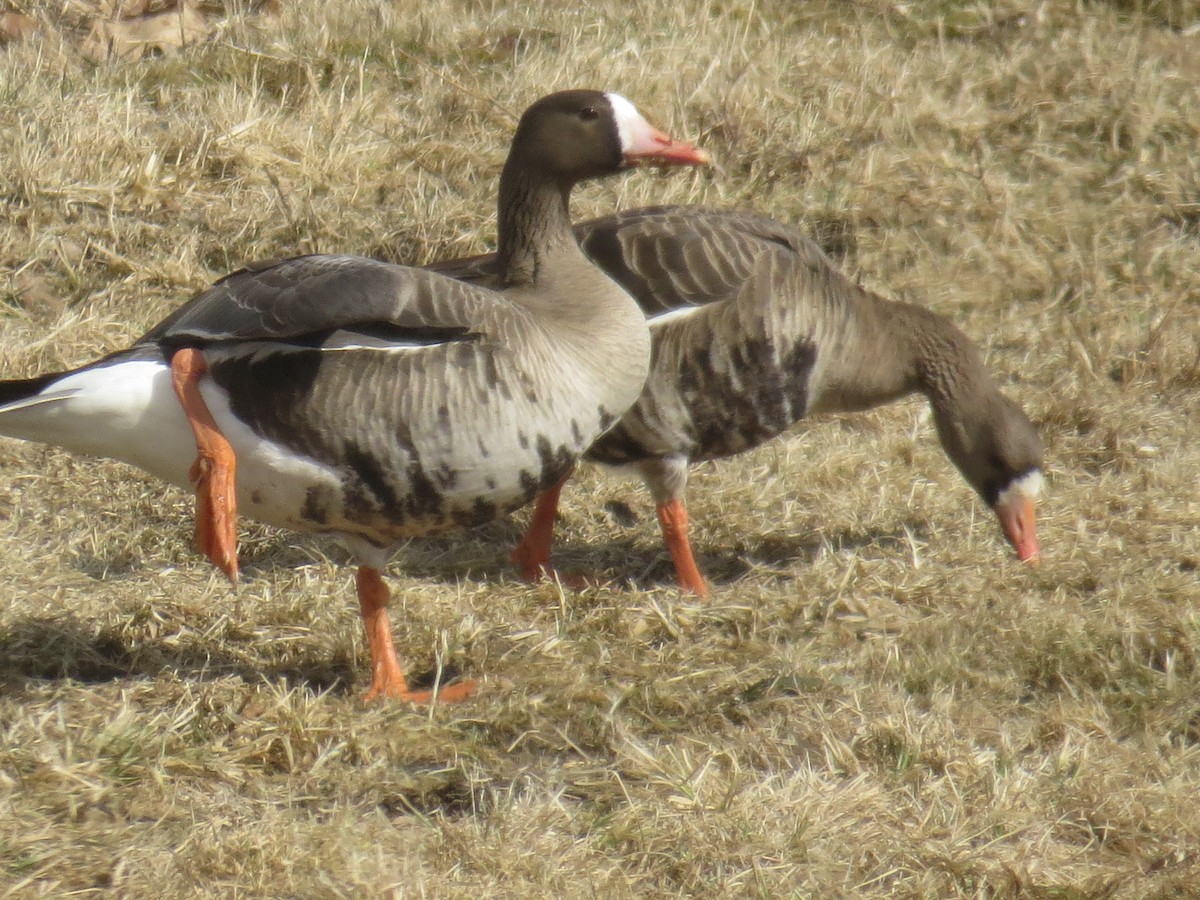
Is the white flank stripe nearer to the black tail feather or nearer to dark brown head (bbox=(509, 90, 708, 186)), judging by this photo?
dark brown head (bbox=(509, 90, 708, 186))

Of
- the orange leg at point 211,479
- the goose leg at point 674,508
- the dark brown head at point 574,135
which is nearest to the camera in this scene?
the orange leg at point 211,479

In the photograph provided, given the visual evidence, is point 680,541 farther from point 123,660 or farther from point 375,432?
point 123,660

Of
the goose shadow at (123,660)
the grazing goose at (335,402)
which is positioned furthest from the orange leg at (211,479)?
the goose shadow at (123,660)

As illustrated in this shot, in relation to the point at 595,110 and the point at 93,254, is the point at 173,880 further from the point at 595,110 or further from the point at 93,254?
the point at 93,254

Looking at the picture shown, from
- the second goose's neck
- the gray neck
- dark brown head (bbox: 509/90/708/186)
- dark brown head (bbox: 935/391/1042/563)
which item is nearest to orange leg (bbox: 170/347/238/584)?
the second goose's neck

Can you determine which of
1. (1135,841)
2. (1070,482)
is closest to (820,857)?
(1135,841)

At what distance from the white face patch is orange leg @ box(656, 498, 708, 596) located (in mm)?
1024

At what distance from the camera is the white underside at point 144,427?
150 inches

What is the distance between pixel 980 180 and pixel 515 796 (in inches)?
172

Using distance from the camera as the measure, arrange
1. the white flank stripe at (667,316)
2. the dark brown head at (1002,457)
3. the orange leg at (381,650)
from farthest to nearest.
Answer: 1. the dark brown head at (1002,457)
2. the white flank stripe at (667,316)
3. the orange leg at (381,650)

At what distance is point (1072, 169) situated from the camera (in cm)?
708

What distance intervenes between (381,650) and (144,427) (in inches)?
34.1

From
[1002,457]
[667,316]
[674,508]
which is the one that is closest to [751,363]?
[667,316]

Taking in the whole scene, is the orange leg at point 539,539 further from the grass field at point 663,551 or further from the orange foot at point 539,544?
the grass field at point 663,551
